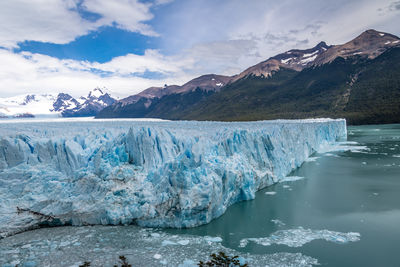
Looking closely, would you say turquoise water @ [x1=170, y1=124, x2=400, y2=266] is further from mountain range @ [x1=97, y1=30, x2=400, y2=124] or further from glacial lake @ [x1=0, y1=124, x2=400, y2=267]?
mountain range @ [x1=97, y1=30, x2=400, y2=124]

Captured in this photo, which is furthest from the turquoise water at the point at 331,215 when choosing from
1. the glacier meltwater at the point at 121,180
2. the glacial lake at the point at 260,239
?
the glacier meltwater at the point at 121,180

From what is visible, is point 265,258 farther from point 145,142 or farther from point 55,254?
point 145,142

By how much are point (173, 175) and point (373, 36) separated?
428 ft

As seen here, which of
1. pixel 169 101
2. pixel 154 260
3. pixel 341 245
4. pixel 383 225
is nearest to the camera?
pixel 154 260

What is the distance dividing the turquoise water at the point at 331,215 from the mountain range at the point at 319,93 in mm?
49136

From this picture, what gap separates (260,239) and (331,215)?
320 centimetres

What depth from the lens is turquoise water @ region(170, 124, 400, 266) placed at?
603 cm

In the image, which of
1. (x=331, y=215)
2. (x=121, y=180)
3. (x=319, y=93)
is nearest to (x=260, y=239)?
(x=331, y=215)

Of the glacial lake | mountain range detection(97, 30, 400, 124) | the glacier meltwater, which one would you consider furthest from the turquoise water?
mountain range detection(97, 30, 400, 124)

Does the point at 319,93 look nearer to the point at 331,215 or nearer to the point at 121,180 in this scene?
the point at 331,215

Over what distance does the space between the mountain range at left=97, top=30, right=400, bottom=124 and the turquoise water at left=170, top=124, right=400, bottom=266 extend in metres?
49.1

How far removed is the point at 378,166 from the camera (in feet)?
53.0

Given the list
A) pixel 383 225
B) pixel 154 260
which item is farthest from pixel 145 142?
pixel 383 225

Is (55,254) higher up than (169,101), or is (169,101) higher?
(169,101)
